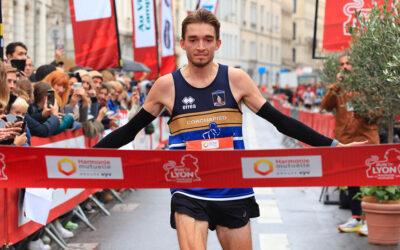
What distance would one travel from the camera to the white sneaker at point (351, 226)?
9164mm

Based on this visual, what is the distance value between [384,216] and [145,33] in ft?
36.6

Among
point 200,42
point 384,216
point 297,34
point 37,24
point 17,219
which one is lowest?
point 384,216

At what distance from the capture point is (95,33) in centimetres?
1359

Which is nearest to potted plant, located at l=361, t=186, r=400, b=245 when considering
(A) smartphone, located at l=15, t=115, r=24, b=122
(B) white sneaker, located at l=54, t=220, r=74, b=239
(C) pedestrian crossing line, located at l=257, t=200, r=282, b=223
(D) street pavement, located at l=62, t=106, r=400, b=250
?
(D) street pavement, located at l=62, t=106, r=400, b=250

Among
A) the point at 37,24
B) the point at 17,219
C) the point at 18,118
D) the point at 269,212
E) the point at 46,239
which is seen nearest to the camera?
the point at 18,118

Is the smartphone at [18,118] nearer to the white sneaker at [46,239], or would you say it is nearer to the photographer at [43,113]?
the photographer at [43,113]

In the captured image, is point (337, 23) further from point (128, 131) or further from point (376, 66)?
point (128, 131)

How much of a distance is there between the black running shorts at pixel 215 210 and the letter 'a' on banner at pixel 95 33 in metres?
9.16

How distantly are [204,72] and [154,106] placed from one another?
0.36 m

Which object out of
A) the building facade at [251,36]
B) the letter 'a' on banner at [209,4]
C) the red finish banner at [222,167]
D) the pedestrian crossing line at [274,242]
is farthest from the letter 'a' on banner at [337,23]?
the building facade at [251,36]

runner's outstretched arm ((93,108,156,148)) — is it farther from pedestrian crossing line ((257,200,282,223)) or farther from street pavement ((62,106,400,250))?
pedestrian crossing line ((257,200,282,223))

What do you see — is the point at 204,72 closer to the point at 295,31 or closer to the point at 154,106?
the point at 154,106

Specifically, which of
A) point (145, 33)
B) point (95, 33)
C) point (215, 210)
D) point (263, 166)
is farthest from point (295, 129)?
point (145, 33)

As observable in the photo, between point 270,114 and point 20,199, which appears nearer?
point 270,114
